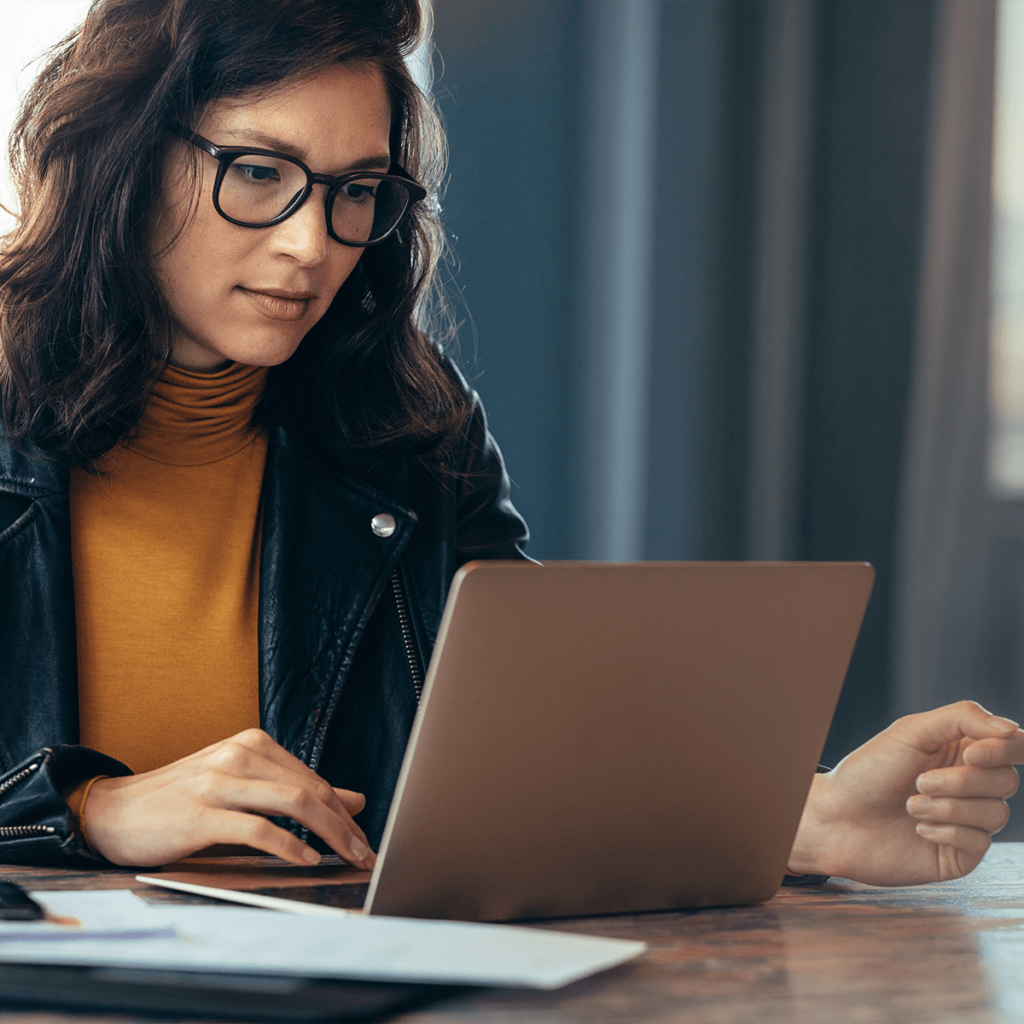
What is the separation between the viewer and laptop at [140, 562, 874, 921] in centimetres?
65

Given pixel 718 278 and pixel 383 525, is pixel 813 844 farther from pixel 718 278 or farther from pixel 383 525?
pixel 718 278

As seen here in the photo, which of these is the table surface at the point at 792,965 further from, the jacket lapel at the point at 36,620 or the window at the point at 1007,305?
the window at the point at 1007,305

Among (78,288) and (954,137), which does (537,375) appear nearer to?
(954,137)

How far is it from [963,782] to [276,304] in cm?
82

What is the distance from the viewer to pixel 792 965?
0.65 m

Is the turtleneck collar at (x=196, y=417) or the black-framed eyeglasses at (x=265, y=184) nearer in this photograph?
the black-framed eyeglasses at (x=265, y=184)

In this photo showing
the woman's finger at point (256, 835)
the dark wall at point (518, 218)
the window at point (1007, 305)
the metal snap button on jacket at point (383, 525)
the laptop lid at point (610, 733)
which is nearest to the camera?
the laptop lid at point (610, 733)

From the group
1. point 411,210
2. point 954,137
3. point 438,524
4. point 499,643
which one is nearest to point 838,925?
point 499,643

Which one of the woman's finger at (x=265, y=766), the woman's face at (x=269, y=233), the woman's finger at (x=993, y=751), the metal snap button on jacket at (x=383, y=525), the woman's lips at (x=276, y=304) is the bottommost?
the woman's finger at (x=265, y=766)

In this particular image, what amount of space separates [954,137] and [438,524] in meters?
1.81

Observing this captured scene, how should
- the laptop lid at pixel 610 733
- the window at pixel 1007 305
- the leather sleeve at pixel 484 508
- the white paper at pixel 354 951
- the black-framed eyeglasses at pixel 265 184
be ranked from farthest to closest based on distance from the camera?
the window at pixel 1007 305 < the leather sleeve at pixel 484 508 < the black-framed eyeglasses at pixel 265 184 < the laptop lid at pixel 610 733 < the white paper at pixel 354 951

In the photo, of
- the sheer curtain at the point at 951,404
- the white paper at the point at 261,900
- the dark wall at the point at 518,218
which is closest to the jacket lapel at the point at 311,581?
the white paper at the point at 261,900

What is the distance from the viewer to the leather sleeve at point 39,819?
2.89ft

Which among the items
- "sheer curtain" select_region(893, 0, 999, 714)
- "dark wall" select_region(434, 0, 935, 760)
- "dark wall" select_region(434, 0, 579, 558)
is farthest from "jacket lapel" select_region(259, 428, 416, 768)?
"sheer curtain" select_region(893, 0, 999, 714)
